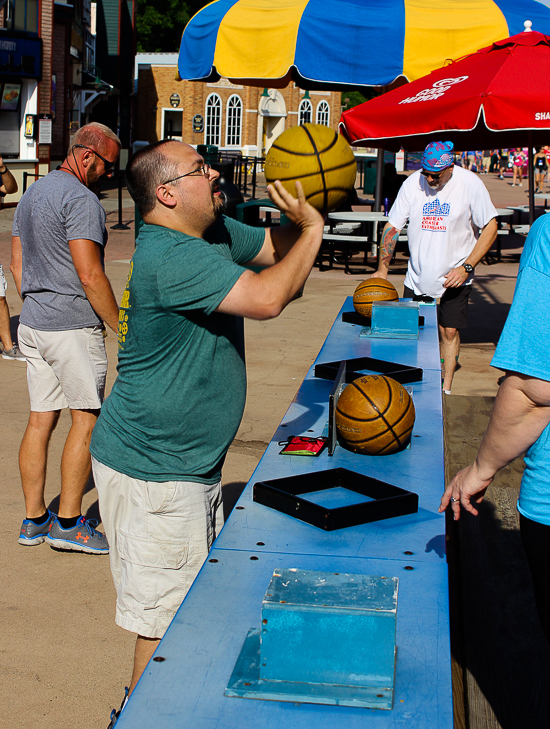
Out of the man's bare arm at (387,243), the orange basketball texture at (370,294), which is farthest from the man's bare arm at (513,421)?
the man's bare arm at (387,243)

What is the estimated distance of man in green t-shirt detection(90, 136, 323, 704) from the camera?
2547 mm

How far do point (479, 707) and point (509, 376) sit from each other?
4.66ft

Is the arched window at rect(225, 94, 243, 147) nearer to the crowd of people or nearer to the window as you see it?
the crowd of people

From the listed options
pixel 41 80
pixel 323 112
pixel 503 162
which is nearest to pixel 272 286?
pixel 41 80

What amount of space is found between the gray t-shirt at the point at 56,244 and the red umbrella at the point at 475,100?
439 cm

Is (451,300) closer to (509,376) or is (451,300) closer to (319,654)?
(509,376)

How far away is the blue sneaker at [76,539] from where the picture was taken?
442 centimetres

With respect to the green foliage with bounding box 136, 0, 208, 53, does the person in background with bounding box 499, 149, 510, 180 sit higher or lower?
lower

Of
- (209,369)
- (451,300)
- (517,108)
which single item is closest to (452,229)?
(451,300)

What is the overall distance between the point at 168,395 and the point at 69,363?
1792mm

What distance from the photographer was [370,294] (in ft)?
18.8

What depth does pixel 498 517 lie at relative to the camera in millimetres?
4422

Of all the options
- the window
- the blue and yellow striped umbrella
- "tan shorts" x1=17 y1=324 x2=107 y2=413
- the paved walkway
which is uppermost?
the window

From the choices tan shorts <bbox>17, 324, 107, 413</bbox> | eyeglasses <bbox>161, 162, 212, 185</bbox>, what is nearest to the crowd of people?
tan shorts <bbox>17, 324, 107, 413</bbox>
